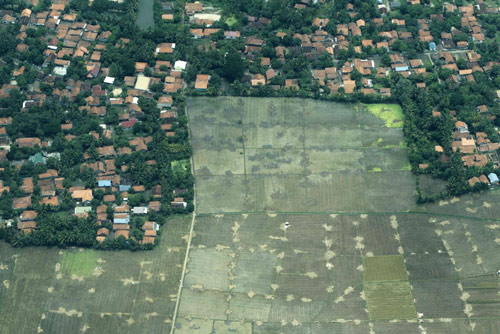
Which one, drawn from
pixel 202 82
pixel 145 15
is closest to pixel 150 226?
pixel 202 82

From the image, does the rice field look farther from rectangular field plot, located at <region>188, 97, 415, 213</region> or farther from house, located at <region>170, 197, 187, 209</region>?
house, located at <region>170, 197, 187, 209</region>

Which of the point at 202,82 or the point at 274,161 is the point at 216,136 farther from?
the point at 202,82

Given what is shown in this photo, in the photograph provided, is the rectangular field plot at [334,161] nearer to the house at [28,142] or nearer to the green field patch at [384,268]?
→ the green field patch at [384,268]

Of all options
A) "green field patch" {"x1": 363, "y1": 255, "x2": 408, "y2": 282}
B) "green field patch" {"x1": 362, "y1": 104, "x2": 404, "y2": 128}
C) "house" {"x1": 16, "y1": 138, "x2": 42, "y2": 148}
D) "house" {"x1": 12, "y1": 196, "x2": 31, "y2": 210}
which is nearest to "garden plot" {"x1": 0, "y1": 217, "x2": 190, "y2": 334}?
"house" {"x1": 12, "y1": 196, "x2": 31, "y2": 210}

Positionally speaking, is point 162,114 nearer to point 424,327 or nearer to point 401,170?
point 401,170

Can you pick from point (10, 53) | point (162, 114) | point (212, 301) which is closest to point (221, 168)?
point (162, 114)

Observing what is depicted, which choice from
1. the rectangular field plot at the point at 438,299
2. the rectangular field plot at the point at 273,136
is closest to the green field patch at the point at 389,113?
the rectangular field plot at the point at 273,136

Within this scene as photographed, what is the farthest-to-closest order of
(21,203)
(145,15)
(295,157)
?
(145,15) → (295,157) → (21,203)
